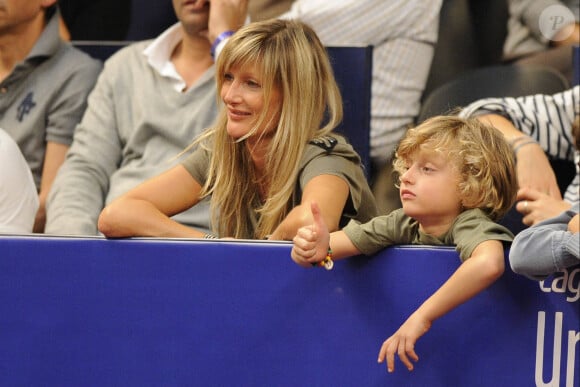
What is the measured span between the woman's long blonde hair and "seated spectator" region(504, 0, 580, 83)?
2.57 feet

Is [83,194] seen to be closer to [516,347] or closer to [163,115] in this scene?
[163,115]

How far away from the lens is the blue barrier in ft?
5.26

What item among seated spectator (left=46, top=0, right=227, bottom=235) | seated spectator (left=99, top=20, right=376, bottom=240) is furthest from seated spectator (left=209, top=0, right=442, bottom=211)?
seated spectator (left=99, top=20, right=376, bottom=240)

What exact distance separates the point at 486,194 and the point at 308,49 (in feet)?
1.96

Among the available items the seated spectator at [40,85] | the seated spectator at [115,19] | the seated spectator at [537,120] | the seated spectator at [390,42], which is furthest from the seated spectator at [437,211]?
the seated spectator at [115,19]

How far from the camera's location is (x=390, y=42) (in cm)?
273

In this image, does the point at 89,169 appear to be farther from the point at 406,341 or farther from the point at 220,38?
the point at 406,341

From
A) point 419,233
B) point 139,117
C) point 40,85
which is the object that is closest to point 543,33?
point 139,117

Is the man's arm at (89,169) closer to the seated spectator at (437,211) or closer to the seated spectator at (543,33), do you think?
the seated spectator at (437,211)

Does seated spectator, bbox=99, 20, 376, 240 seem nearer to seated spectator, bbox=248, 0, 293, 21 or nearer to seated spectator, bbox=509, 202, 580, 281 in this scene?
seated spectator, bbox=509, 202, 580, 281

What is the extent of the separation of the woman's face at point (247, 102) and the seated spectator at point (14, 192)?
47cm

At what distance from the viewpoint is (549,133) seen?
248 centimetres

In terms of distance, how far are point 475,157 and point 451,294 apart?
0.86ft

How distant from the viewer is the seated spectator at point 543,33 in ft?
8.70
